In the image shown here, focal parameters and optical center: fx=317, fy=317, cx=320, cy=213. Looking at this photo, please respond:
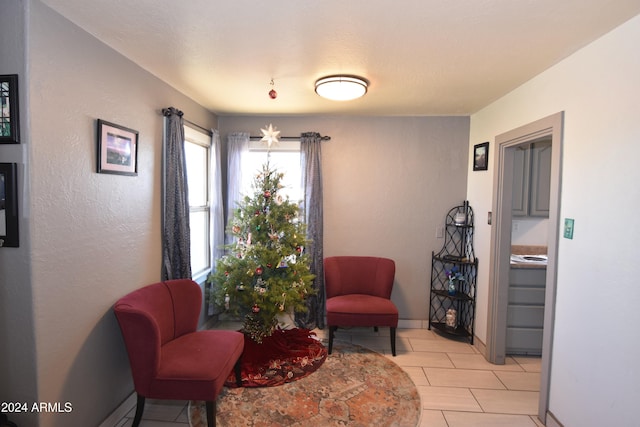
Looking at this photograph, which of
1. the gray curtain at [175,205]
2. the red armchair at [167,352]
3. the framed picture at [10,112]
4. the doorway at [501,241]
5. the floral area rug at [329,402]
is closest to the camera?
the framed picture at [10,112]

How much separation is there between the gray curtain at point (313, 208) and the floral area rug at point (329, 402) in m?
0.90

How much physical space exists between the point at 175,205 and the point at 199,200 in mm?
949

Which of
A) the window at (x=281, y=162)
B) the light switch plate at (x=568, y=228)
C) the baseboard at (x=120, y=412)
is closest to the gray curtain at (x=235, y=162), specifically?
the window at (x=281, y=162)

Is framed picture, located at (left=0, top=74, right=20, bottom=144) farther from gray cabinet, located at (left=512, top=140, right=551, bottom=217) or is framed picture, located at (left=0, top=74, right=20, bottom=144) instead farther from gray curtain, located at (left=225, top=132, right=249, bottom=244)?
gray cabinet, located at (left=512, top=140, right=551, bottom=217)

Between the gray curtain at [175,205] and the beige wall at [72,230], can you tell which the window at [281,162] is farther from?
the beige wall at [72,230]

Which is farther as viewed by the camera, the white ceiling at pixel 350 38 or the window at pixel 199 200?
the window at pixel 199 200

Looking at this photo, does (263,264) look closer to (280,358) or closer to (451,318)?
(280,358)

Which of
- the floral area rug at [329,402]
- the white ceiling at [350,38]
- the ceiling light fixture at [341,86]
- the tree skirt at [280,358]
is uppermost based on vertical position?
the white ceiling at [350,38]

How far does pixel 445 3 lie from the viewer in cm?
155

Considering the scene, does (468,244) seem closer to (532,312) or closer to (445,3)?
(532,312)

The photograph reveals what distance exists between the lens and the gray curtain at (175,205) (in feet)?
8.77

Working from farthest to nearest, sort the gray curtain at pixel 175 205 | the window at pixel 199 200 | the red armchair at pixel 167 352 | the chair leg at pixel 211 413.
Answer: the window at pixel 199 200 → the gray curtain at pixel 175 205 → the chair leg at pixel 211 413 → the red armchair at pixel 167 352

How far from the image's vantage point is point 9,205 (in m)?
1.54

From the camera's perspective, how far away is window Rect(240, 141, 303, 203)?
3865 millimetres
